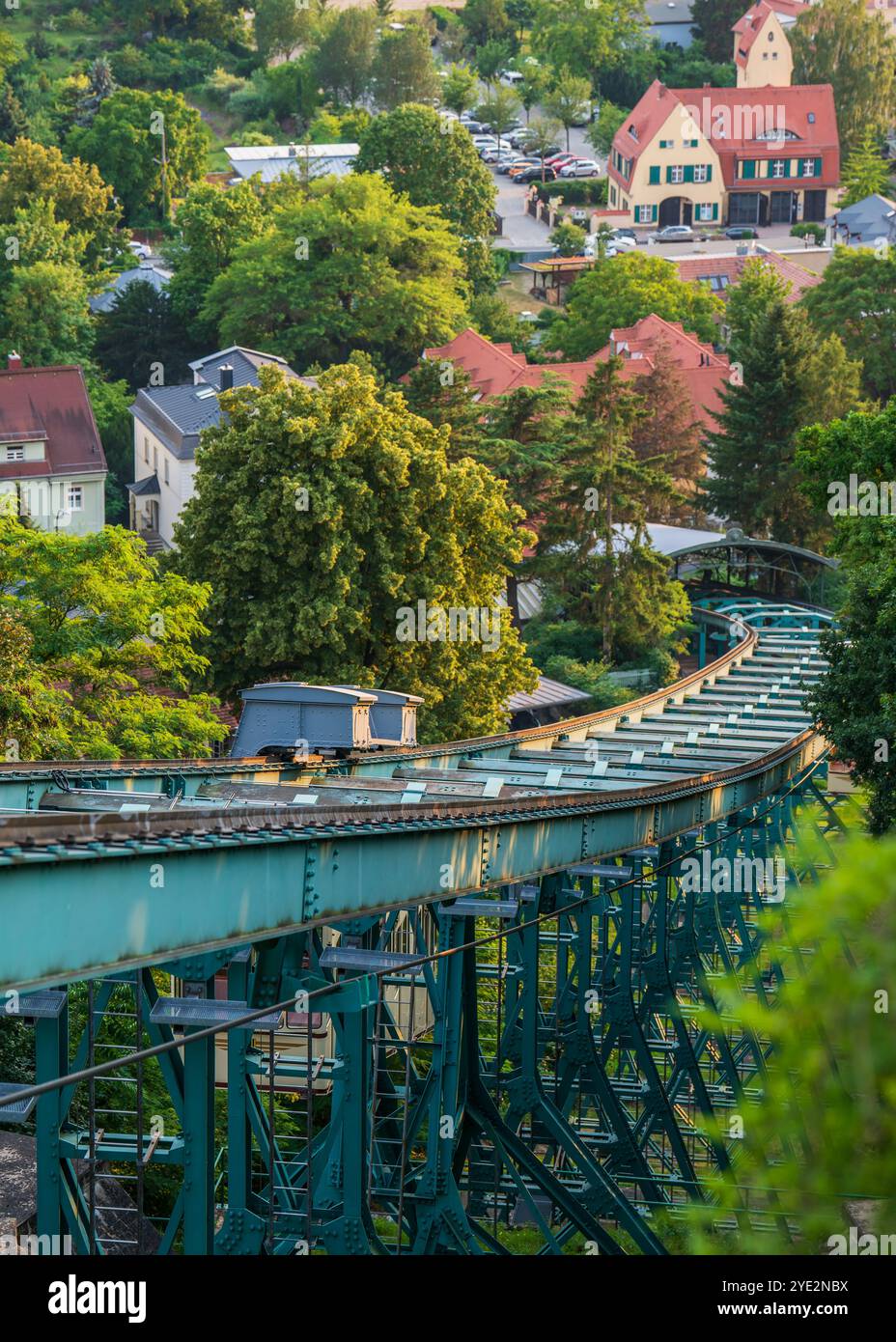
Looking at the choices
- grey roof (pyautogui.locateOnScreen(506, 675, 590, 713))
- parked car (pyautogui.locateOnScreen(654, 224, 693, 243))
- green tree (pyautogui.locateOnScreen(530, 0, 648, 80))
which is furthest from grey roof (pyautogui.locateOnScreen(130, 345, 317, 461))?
green tree (pyautogui.locateOnScreen(530, 0, 648, 80))

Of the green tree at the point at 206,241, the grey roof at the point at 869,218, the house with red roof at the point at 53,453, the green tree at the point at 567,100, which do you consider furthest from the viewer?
the green tree at the point at 567,100

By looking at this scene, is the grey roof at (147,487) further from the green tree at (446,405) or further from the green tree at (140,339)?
the green tree at (446,405)

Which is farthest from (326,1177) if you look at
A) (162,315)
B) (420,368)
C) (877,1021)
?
(162,315)

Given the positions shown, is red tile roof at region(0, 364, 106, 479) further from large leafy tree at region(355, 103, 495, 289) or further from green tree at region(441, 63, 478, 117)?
green tree at region(441, 63, 478, 117)

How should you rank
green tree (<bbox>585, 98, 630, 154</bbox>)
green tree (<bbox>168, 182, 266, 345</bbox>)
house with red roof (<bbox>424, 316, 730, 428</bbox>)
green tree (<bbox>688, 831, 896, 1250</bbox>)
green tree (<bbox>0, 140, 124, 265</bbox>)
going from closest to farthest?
green tree (<bbox>688, 831, 896, 1250</bbox>), house with red roof (<bbox>424, 316, 730, 428</bbox>), green tree (<bbox>168, 182, 266, 345</bbox>), green tree (<bbox>0, 140, 124, 265</bbox>), green tree (<bbox>585, 98, 630, 154</bbox>)

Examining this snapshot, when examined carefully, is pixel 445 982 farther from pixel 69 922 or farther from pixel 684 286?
pixel 684 286

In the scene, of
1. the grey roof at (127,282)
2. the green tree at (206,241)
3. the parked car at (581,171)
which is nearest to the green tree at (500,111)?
the parked car at (581,171)
